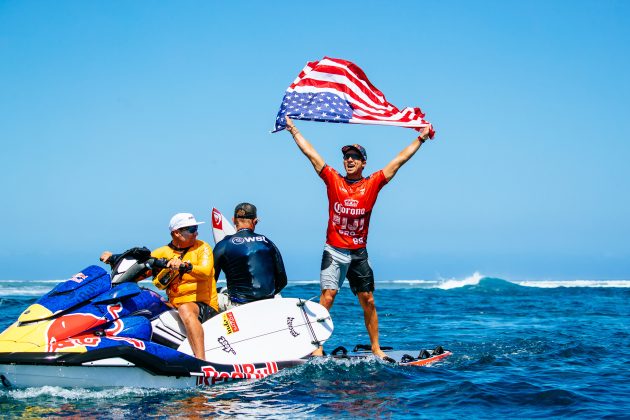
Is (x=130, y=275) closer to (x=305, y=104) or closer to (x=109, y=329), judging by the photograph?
(x=109, y=329)

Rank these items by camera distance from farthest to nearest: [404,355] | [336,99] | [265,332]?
[336,99] < [404,355] < [265,332]

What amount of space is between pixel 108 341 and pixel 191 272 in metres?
1.21

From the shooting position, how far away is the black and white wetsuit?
866 centimetres

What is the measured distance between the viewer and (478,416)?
22.4ft

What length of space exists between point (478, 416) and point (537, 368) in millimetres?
2950

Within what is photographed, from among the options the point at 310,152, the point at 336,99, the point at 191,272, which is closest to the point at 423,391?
the point at 191,272

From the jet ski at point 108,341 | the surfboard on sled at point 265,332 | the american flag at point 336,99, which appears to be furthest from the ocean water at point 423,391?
the american flag at point 336,99

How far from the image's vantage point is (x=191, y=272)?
7977mm

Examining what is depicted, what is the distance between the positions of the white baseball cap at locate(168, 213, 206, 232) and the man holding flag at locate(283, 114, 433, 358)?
1808 millimetres

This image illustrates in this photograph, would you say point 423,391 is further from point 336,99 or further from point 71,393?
point 336,99

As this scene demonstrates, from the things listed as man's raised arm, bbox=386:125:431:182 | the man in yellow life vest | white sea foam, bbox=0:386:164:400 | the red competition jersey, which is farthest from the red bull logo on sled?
man's raised arm, bbox=386:125:431:182

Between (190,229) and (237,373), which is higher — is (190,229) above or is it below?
above

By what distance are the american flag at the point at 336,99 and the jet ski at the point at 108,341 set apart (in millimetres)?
2894

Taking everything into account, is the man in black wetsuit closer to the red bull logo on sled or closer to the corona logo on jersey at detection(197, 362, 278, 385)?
the corona logo on jersey at detection(197, 362, 278, 385)
